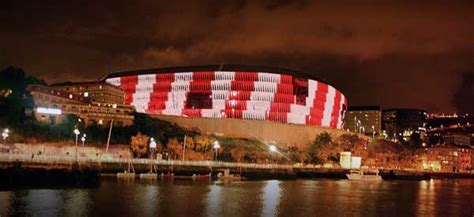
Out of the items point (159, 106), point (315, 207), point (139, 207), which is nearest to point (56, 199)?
point (139, 207)

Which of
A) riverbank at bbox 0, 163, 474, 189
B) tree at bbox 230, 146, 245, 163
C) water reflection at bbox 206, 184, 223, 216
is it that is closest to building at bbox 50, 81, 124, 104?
tree at bbox 230, 146, 245, 163

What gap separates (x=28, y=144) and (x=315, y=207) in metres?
48.3

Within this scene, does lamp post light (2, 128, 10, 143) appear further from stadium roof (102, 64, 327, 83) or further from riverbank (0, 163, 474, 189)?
stadium roof (102, 64, 327, 83)

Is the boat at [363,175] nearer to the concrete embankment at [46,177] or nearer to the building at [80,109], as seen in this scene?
the building at [80,109]

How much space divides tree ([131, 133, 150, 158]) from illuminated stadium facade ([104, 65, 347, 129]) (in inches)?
2195

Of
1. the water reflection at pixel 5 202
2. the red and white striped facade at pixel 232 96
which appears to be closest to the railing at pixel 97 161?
the water reflection at pixel 5 202

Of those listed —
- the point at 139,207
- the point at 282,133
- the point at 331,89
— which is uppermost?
the point at 331,89

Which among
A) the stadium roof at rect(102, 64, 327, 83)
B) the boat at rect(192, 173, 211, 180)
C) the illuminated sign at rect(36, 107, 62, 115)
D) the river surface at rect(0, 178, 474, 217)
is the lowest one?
the river surface at rect(0, 178, 474, 217)

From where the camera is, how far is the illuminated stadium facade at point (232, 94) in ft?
538

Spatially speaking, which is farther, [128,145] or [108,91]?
[108,91]

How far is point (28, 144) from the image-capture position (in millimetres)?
89250

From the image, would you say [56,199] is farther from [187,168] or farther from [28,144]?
[187,168]

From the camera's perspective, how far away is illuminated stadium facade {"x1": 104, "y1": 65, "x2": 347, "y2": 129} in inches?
6457

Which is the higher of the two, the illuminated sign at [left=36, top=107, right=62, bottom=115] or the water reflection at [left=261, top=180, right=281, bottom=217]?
the illuminated sign at [left=36, top=107, right=62, bottom=115]
